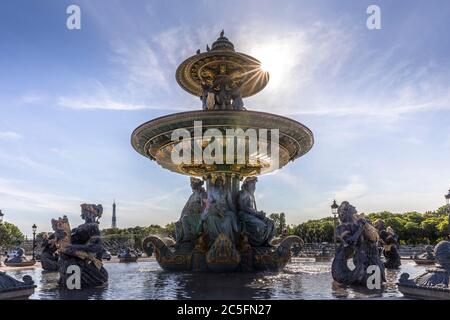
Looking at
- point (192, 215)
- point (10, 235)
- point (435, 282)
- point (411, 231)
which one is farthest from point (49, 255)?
point (10, 235)

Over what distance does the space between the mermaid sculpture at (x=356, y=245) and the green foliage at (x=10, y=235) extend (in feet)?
223

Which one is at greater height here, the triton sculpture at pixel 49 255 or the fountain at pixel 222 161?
the fountain at pixel 222 161

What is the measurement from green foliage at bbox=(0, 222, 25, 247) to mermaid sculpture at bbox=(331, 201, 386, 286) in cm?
6795

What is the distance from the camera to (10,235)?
235ft

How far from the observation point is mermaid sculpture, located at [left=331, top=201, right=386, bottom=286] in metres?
6.93

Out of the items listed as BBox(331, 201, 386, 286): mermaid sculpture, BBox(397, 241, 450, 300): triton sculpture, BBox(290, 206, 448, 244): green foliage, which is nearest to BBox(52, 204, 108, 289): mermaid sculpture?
BBox(331, 201, 386, 286): mermaid sculpture

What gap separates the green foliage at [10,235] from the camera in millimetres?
66094

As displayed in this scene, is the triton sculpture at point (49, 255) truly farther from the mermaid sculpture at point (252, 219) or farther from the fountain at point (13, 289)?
the fountain at point (13, 289)

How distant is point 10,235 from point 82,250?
7539 centimetres

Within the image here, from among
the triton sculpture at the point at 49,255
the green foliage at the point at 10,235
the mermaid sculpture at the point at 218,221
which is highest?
the mermaid sculpture at the point at 218,221

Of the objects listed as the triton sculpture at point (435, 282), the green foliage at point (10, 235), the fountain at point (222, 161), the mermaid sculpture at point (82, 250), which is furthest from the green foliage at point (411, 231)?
the mermaid sculpture at point (82, 250)

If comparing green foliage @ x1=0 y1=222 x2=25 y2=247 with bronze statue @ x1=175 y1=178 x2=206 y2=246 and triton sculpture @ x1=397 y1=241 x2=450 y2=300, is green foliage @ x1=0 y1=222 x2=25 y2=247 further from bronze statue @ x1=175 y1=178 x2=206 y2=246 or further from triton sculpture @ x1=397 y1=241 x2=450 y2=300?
triton sculpture @ x1=397 y1=241 x2=450 y2=300
